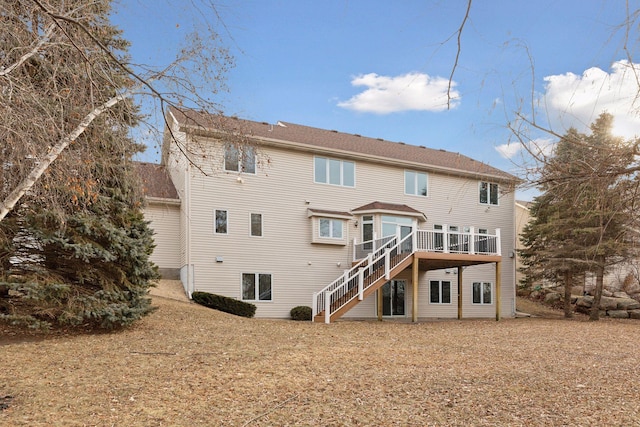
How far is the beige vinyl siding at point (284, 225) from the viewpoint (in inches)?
664

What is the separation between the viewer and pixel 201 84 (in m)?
5.49

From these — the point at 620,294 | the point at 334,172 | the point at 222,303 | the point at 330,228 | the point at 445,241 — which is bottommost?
the point at 620,294

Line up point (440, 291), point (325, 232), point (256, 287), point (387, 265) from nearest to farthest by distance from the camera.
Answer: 1. point (387, 265)
2. point (256, 287)
3. point (325, 232)
4. point (440, 291)

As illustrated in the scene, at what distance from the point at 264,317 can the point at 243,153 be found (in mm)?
11682

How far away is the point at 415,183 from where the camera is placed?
20.8 m

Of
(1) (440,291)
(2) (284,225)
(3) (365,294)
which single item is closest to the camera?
(3) (365,294)

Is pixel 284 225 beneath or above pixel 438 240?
above

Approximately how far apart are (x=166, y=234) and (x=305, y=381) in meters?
12.6

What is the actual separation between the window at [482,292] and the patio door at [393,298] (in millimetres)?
3701

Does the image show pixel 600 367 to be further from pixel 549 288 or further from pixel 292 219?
pixel 549 288

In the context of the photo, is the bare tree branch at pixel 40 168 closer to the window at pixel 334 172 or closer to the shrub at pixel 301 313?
the shrub at pixel 301 313

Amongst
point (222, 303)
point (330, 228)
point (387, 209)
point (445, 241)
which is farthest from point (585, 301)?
point (222, 303)

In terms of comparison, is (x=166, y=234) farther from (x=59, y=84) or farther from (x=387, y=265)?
(x=59, y=84)

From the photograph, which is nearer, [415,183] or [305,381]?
[305,381]
